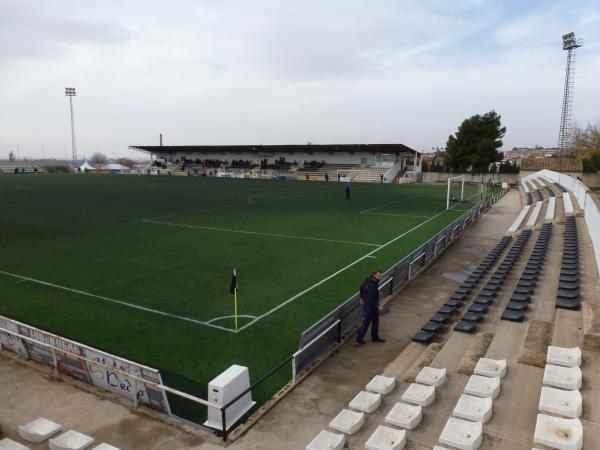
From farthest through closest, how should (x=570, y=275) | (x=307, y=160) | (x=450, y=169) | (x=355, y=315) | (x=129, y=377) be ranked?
(x=307, y=160) → (x=450, y=169) → (x=570, y=275) → (x=355, y=315) → (x=129, y=377)

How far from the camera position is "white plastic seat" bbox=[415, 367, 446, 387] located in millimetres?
7477

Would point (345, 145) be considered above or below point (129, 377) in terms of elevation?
above

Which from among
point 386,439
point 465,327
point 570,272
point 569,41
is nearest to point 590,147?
point 569,41

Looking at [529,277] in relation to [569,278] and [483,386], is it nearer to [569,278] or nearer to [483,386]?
[569,278]

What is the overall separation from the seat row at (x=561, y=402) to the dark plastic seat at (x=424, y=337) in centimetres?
260

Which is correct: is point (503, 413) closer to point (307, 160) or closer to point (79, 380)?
point (79, 380)

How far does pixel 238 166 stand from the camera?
94.1 m

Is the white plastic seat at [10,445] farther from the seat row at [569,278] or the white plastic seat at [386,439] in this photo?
the seat row at [569,278]

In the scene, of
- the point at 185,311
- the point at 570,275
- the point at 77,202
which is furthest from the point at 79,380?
the point at 77,202

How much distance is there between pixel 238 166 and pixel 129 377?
3495 inches

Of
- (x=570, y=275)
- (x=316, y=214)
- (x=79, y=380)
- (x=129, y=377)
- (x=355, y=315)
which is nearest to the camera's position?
(x=129, y=377)

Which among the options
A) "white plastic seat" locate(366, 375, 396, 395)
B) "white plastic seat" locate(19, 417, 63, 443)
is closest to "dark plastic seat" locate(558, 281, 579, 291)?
"white plastic seat" locate(366, 375, 396, 395)

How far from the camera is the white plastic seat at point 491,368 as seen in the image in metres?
7.48

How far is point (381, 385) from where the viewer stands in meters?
7.58
